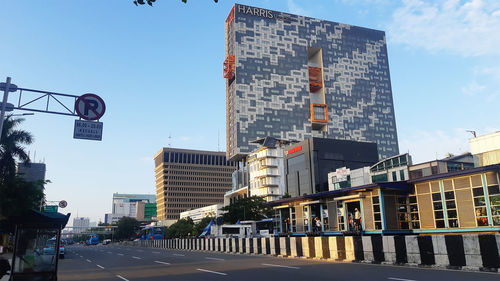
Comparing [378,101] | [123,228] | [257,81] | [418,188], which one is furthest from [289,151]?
[123,228]

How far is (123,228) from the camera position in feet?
502

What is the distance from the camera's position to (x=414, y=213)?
26.9 m

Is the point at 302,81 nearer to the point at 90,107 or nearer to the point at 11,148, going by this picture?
the point at 11,148

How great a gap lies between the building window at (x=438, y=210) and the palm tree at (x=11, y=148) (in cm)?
3601

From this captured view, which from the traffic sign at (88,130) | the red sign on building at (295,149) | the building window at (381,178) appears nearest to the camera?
the traffic sign at (88,130)

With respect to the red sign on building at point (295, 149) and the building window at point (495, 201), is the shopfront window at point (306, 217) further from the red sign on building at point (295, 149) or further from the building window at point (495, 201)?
the red sign on building at point (295, 149)

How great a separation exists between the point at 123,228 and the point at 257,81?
8114cm

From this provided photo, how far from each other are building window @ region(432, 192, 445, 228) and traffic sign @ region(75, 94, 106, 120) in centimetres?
2156

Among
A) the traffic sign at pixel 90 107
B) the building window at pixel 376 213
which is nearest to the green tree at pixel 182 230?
the building window at pixel 376 213

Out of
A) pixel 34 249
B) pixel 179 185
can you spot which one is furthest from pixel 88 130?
pixel 179 185

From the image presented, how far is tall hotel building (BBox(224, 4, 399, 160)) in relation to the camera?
429 feet

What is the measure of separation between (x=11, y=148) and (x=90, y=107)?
27012 mm

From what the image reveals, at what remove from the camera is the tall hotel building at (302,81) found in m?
131

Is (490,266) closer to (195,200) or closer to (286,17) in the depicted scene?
(286,17)
